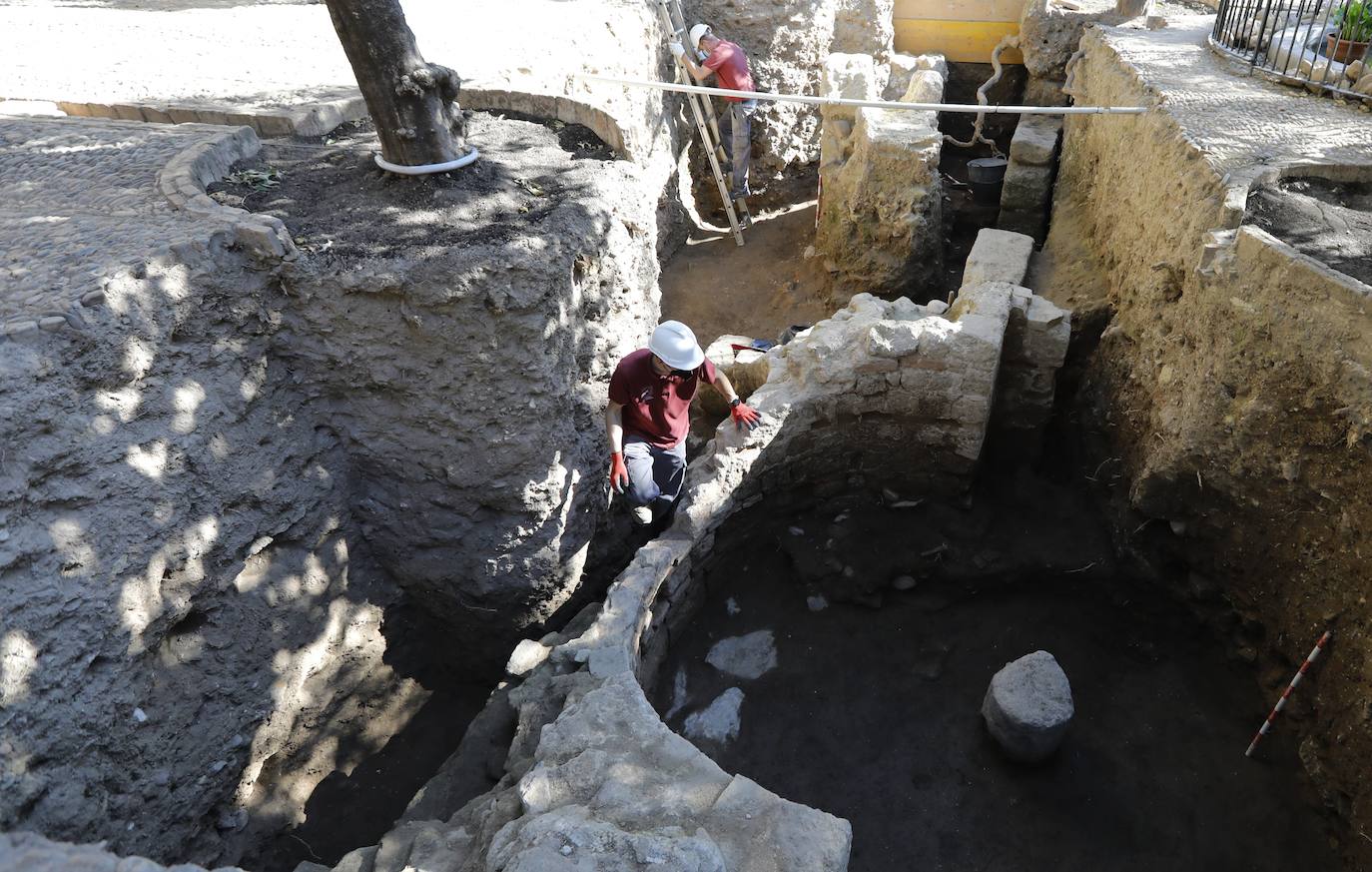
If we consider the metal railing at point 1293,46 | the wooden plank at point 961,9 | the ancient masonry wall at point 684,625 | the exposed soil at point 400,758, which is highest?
the wooden plank at point 961,9

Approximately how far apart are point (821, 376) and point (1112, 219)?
3003 mm

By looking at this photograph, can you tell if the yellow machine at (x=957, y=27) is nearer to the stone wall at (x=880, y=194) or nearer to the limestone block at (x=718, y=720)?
the stone wall at (x=880, y=194)

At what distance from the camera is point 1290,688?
4020mm

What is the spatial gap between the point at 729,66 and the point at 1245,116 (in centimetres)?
525

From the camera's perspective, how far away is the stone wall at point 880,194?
24.5ft

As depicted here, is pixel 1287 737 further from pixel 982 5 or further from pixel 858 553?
pixel 982 5

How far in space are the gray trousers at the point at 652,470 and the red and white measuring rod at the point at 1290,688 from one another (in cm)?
339

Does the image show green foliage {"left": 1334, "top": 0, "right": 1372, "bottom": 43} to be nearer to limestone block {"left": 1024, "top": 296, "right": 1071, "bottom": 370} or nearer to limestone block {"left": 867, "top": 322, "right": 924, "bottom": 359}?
limestone block {"left": 1024, "top": 296, "right": 1071, "bottom": 370}

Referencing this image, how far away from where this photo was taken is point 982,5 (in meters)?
10.2

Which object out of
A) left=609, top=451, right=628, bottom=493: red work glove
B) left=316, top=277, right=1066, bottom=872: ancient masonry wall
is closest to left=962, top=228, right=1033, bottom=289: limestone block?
left=316, top=277, right=1066, bottom=872: ancient masonry wall

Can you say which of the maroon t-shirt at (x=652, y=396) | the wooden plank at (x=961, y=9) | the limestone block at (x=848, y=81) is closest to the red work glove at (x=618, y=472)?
the maroon t-shirt at (x=652, y=396)

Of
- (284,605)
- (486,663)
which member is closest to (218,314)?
(284,605)

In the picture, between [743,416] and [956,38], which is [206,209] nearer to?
[743,416]

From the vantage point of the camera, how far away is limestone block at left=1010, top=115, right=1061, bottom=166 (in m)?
7.85
